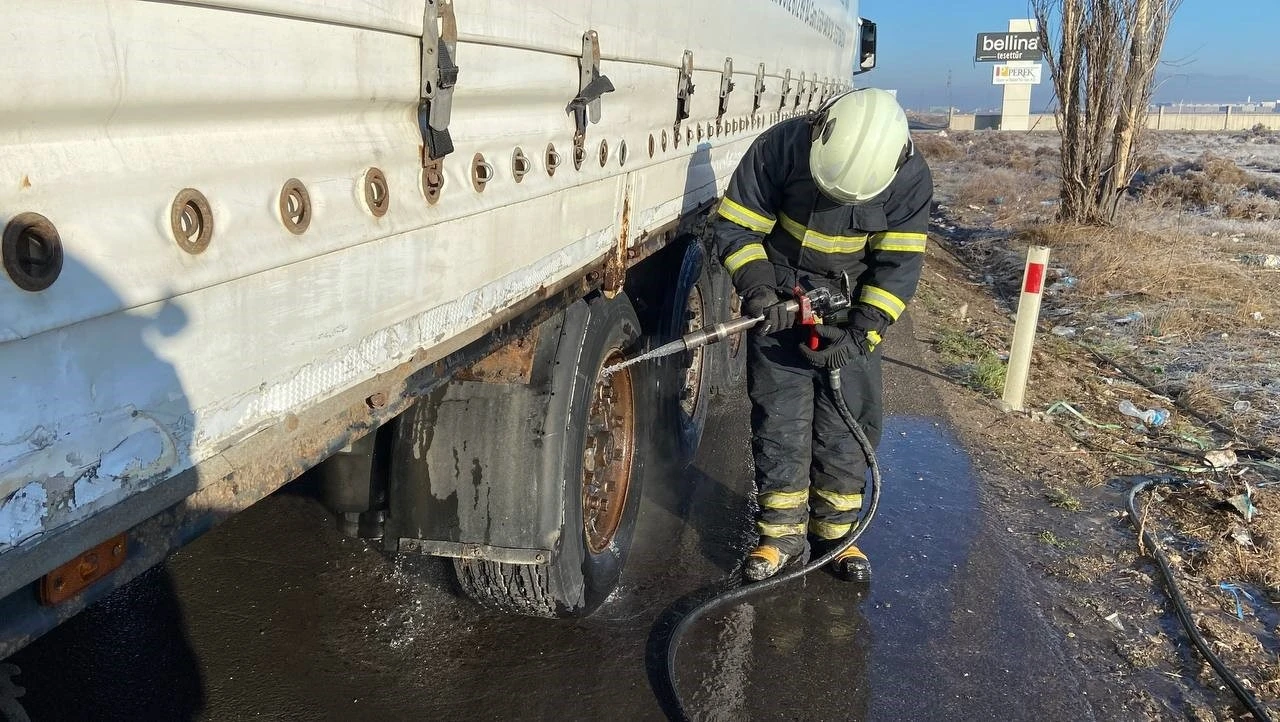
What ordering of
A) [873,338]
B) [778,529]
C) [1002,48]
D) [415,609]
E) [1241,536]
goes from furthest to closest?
[1002,48]
[1241,536]
[778,529]
[873,338]
[415,609]

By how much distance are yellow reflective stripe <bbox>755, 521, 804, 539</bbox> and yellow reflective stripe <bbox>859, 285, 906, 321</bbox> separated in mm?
965

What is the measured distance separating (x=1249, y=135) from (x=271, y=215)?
4682 centimetres

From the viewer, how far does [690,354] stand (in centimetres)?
459

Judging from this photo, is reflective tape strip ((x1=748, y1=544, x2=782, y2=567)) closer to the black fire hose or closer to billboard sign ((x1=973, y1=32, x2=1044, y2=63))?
the black fire hose

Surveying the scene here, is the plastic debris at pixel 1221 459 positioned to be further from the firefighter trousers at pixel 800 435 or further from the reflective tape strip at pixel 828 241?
the reflective tape strip at pixel 828 241

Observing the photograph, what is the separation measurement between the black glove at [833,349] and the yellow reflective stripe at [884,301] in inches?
5.9

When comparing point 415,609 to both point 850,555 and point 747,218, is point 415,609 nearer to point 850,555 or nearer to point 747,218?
point 850,555

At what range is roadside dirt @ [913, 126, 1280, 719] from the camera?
3.33 meters

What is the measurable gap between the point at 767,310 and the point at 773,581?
1.03 meters

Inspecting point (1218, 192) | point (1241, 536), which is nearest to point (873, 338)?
point (1241, 536)

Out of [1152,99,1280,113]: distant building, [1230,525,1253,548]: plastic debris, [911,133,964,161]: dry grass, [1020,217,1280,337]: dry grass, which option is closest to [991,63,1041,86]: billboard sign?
[911,133,964,161]: dry grass

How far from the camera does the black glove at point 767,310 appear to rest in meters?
3.35

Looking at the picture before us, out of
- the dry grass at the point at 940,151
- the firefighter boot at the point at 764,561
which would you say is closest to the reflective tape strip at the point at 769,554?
the firefighter boot at the point at 764,561

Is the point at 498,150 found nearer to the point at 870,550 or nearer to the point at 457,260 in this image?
the point at 457,260
